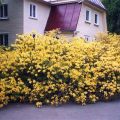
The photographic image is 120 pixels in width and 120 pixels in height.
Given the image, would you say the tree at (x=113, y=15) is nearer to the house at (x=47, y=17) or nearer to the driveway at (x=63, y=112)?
the house at (x=47, y=17)

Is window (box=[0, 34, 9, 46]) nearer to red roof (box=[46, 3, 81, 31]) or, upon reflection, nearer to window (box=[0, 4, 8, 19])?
window (box=[0, 4, 8, 19])

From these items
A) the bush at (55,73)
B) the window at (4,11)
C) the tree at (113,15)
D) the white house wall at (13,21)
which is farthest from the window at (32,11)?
the bush at (55,73)

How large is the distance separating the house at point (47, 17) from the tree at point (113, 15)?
5.07m

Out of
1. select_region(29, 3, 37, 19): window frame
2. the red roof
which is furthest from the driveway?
the red roof

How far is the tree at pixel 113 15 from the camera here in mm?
36753

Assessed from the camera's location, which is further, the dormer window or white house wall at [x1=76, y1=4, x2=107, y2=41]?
the dormer window

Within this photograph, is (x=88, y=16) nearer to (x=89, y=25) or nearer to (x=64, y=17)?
(x=89, y=25)

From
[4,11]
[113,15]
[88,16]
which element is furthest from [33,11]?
[113,15]

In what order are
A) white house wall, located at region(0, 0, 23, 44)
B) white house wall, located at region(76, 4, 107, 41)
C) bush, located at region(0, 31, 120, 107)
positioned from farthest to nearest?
1. white house wall, located at region(76, 4, 107, 41)
2. white house wall, located at region(0, 0, 23, 44)
3. bush, located at region(0, 31, 120, 107)

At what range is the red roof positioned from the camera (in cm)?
2798

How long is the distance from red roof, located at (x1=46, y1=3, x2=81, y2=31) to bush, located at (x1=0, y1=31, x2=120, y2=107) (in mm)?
17864

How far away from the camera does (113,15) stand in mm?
37688

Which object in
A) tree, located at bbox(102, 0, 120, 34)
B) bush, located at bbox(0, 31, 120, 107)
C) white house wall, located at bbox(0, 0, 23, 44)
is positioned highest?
tree, located at bbox(102, 0, 120, 34)

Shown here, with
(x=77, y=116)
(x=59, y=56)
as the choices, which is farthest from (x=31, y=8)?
(x=77, y=116)
